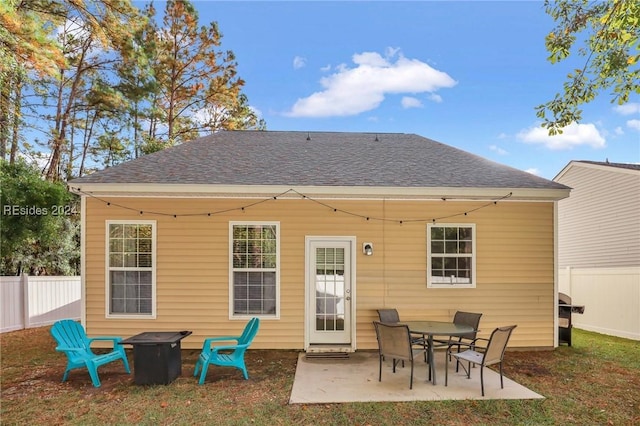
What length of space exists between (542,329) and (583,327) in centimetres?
389

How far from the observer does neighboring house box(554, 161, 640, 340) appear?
8938mm

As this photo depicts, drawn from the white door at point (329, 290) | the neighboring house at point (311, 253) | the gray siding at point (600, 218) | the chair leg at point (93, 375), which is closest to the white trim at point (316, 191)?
the neighboring house at point (311, 253)

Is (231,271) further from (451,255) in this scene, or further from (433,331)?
(451,255)

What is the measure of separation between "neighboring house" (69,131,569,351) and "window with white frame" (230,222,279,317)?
0.02m

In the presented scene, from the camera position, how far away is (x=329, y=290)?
24.0ft

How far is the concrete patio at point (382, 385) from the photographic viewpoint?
4.82 meters

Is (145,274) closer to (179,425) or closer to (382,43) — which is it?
(179,425)

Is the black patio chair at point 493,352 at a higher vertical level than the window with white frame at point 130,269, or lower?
lower

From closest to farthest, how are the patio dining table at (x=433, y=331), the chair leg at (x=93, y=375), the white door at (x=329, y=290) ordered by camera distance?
the chair leg at (x=93, y=375), the patio dining table at (x=433, y=331), the white door at (x=329, y=290)

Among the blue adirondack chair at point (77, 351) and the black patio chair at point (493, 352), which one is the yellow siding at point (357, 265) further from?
the black patio chair at point (493, 352)

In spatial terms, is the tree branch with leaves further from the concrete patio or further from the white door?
the white door

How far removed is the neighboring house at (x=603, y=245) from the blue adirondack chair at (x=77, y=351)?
34.6ft

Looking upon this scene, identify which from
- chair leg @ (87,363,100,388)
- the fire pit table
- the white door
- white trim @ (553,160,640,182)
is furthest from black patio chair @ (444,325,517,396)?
white trim @ (553,160,640,182)

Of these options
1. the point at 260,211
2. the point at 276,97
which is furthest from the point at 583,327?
the point at 276,97
